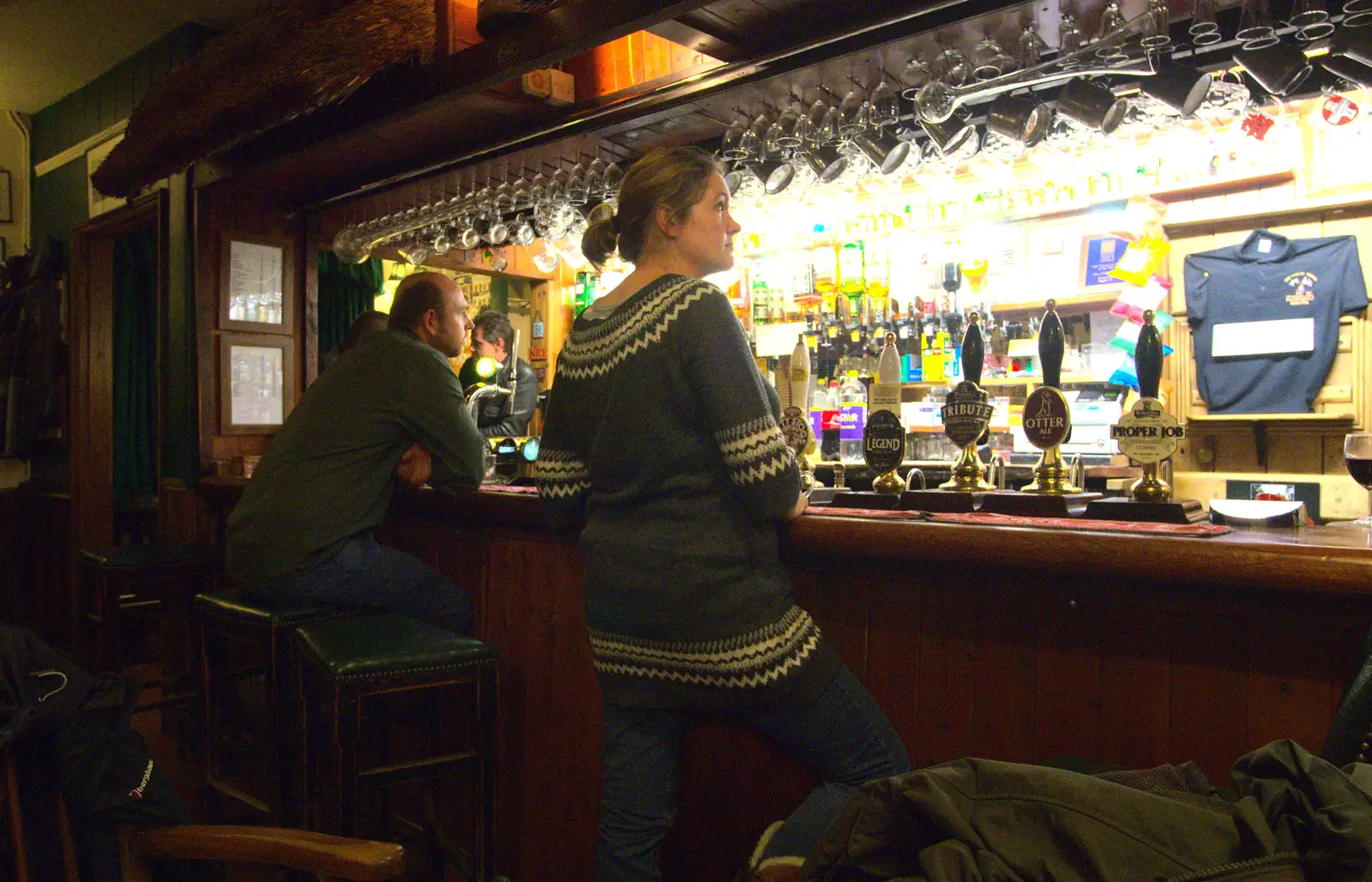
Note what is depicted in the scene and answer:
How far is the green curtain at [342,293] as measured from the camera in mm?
5395

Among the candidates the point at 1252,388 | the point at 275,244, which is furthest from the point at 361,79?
the point at 1252,388

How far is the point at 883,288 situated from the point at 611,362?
11.8 feet

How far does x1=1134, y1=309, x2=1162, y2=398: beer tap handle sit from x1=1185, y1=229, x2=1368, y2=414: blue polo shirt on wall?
3.06 metres

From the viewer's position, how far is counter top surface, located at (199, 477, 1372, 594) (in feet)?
4.48

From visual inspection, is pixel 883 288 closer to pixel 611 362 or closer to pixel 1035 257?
pixel 1035 257

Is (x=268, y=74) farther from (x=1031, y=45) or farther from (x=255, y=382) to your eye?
(x=1031, y=45)

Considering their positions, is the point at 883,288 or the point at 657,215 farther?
the point at 883,288

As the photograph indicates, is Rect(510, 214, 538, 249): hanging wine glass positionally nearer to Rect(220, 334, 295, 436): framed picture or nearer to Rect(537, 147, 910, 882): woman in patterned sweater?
Rect(220, 334, 295, 436): framed picture

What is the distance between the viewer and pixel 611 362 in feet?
5.35

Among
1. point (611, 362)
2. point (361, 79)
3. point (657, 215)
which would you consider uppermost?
point (361, 79)

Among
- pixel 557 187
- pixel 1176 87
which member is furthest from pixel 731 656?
pixel 557 187

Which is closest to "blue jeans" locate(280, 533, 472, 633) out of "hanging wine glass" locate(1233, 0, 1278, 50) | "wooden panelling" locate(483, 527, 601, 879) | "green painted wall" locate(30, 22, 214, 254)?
"wooden panelling" locate(483, 527, 601, 879)

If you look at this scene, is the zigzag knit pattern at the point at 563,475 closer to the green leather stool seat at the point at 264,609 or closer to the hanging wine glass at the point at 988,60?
the green leather stool seat at the point at 264,609

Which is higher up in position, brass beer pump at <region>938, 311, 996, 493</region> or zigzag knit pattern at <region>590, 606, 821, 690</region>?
brass beer pump at <region>938, 311, 996, 493</region>
